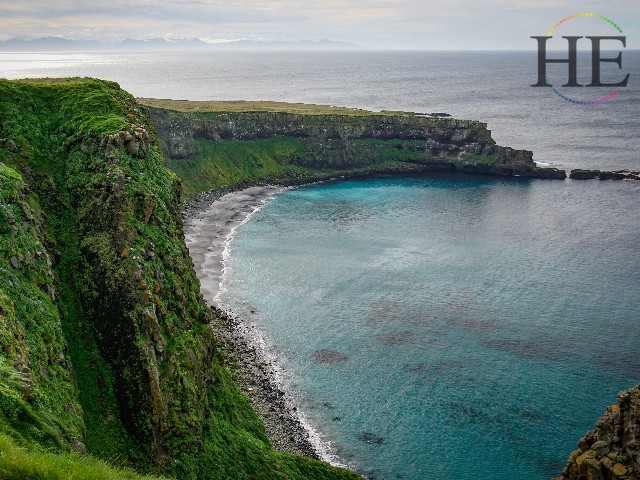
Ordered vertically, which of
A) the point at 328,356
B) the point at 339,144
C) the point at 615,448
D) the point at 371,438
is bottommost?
the point at 371,438

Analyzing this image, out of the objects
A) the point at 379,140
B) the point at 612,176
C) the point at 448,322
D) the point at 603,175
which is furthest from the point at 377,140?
the point at 448,322

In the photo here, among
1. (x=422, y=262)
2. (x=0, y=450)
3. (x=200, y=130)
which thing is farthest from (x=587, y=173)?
(x=0, y=450)

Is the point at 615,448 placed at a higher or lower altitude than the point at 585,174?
lower

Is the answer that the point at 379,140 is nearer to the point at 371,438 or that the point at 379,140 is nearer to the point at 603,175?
the point at 603,175

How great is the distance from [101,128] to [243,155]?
112536mm

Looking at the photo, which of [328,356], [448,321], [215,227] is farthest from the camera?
[215,227]

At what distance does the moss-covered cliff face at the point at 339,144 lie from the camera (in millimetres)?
163000

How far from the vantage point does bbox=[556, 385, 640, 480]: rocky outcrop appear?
32.1 m

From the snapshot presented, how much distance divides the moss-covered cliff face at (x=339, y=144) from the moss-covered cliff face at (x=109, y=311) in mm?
102689

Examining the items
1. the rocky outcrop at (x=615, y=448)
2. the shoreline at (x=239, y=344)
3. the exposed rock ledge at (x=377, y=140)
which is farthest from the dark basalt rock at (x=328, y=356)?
the exposed rock ledge at (x=377, y=140)

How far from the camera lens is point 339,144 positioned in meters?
176

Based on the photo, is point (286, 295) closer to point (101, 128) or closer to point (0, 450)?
point (101, 128)

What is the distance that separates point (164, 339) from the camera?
4425cm

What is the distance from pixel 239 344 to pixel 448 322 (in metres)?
27.5
